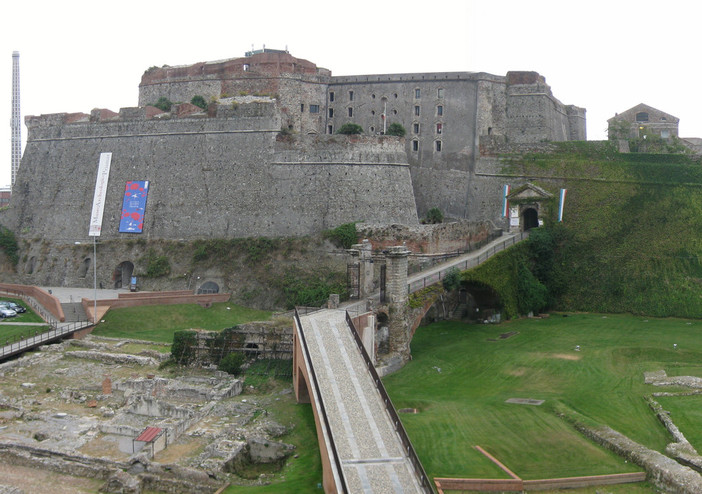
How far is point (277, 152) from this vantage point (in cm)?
4994

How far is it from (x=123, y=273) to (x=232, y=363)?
74.0ft

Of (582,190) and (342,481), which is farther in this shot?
(582,190)

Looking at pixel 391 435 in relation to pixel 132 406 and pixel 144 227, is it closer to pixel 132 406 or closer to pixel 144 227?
pixel 132 406

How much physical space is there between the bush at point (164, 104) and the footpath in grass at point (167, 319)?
21.4 metres

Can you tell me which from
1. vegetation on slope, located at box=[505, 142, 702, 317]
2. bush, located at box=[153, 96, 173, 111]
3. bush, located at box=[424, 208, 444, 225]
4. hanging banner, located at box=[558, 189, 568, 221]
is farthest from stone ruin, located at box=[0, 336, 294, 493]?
bush, located at box=[153, 96, 173, 111]

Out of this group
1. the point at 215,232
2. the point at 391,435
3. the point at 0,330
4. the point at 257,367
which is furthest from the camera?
the point at 215,232

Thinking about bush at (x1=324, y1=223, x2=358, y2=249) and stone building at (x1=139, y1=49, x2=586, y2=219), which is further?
stone building at (x1=139, y1=49, x2=586, y2=219)

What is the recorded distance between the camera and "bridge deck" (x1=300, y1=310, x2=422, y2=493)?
18.0m

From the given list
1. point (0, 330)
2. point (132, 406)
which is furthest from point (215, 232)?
point (132, 406)

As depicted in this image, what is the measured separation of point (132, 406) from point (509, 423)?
1340cm

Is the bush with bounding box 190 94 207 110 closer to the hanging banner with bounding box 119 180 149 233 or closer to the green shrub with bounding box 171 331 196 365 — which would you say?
the hanging banner with bounding box 119 180 149 233

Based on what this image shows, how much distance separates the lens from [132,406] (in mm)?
26844

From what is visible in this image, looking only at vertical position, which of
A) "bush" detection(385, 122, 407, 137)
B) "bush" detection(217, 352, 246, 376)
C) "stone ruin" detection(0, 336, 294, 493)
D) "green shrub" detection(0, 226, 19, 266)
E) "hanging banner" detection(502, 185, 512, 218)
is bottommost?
"stone ruin" detection(0, 336, 294, 493)

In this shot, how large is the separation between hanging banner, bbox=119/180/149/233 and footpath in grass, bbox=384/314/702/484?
23.7 metres
